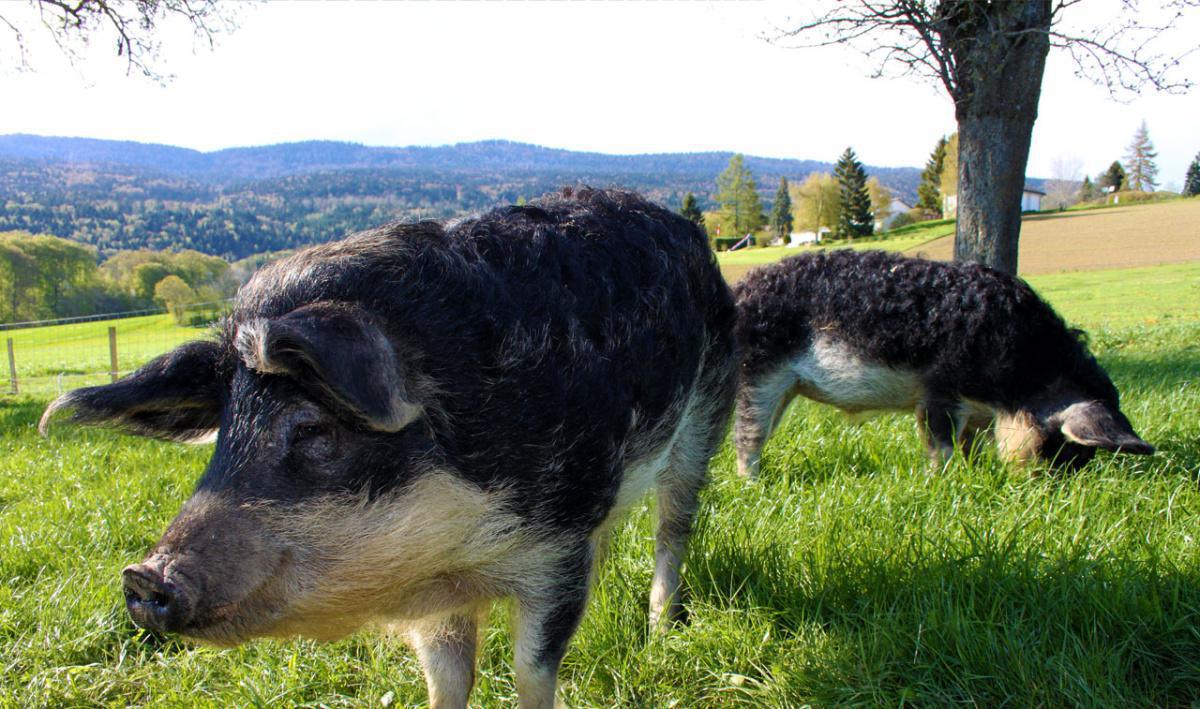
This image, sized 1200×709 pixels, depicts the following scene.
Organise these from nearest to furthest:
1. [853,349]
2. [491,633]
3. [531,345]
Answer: [531,345], [491,633], [853,349]

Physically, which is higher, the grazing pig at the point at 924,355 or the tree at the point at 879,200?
the tree at the point at 879,200

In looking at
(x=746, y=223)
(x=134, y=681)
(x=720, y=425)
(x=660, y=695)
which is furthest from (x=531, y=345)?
(x=746, y=223)

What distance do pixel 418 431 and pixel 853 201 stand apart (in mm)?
79973

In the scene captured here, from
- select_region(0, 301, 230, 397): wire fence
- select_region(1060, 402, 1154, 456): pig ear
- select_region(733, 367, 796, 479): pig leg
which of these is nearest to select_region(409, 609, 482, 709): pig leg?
select_region(733, 367, 796, 479): pig leg

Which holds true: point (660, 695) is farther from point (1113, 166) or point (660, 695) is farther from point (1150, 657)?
point (1113, 166)

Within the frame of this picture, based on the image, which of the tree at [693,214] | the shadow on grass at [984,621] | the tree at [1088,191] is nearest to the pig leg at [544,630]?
the shadow on grass at [984,621]

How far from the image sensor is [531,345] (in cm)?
230

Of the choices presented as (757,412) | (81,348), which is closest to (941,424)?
(757,412)

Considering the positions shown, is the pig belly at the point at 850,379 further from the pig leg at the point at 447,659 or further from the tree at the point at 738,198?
the tree at the point at 738,198

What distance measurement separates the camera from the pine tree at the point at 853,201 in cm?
7606

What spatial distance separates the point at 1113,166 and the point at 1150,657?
4452 inches

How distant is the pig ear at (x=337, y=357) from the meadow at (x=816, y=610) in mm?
1578

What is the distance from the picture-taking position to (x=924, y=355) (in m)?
5.12

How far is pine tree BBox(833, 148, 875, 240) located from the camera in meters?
76.1
